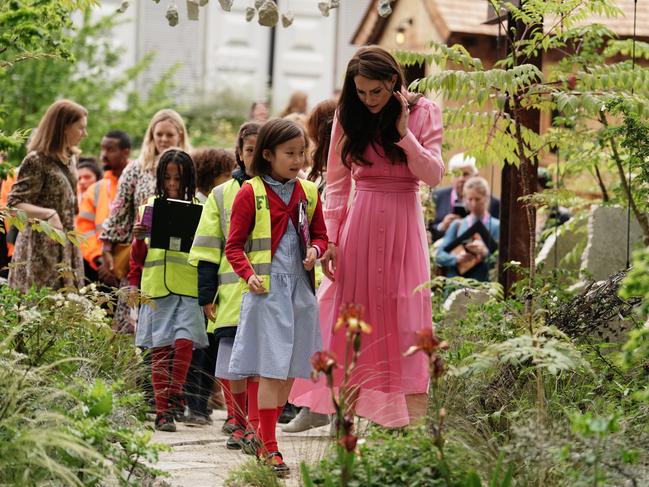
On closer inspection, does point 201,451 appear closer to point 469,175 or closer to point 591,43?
point 591,43

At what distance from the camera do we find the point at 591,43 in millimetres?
10062

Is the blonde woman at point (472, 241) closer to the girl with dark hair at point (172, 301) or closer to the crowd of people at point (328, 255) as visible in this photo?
the girl with dark hair at point (172, 301)

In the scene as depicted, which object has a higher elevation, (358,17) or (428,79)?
(358,17)

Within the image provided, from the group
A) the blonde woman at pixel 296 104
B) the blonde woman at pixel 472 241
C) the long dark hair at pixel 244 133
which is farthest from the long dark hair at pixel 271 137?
the blonde woman at pixel 296 104

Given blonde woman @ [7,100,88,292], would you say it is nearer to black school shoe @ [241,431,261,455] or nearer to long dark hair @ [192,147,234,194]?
long dark hair @ [192,147,234,194]

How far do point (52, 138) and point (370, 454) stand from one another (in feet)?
17.6

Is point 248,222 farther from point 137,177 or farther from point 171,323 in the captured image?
point 137,177

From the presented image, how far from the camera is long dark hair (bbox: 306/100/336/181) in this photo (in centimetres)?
827

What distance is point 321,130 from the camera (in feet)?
27.4

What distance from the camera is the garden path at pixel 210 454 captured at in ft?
21.0

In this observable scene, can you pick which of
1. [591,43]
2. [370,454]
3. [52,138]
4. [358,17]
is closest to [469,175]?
[591,43]

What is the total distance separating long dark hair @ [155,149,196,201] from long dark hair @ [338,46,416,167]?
7.12ft

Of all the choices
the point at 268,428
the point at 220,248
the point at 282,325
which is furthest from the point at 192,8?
the point at 268,428

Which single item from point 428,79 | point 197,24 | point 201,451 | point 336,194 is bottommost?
point 201,451
